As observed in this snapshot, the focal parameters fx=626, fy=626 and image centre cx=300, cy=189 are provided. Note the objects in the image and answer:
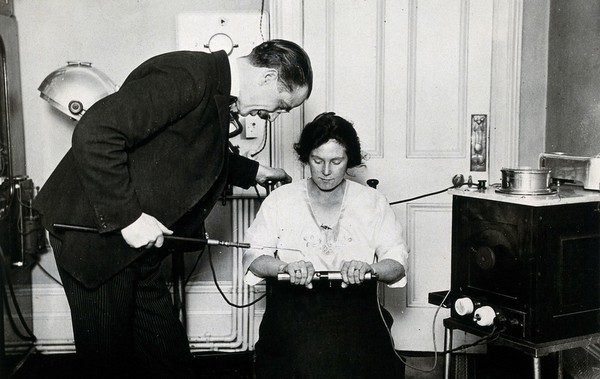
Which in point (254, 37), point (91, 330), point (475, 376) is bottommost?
point (475, 376)

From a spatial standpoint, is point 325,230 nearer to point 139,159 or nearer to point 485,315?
point 485,315

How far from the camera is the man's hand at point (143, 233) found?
1768mm

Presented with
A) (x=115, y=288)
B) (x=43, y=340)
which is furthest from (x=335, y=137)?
(x=43, y=340)

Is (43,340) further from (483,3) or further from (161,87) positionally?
(483,3)

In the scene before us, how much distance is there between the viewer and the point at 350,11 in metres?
3.17

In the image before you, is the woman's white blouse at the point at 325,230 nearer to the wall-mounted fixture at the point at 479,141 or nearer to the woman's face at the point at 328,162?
the woman's face at the point at 328,162

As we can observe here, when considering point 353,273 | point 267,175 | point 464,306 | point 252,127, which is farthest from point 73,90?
point 464,306

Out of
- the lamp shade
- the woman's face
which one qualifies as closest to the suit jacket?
the woman's face

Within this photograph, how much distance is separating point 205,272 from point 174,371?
135 centimetres

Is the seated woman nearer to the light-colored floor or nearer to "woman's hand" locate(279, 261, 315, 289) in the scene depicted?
"woman's hand" locate(279, 261, 315, 289)

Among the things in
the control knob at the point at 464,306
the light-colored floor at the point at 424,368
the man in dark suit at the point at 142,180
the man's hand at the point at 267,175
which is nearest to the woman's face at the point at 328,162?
the man's hand at the point at 267,175

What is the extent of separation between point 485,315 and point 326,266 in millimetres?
626

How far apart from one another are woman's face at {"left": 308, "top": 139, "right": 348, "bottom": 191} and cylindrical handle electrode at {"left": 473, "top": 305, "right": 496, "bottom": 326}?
715mm

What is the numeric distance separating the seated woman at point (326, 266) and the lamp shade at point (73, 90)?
108 cm
